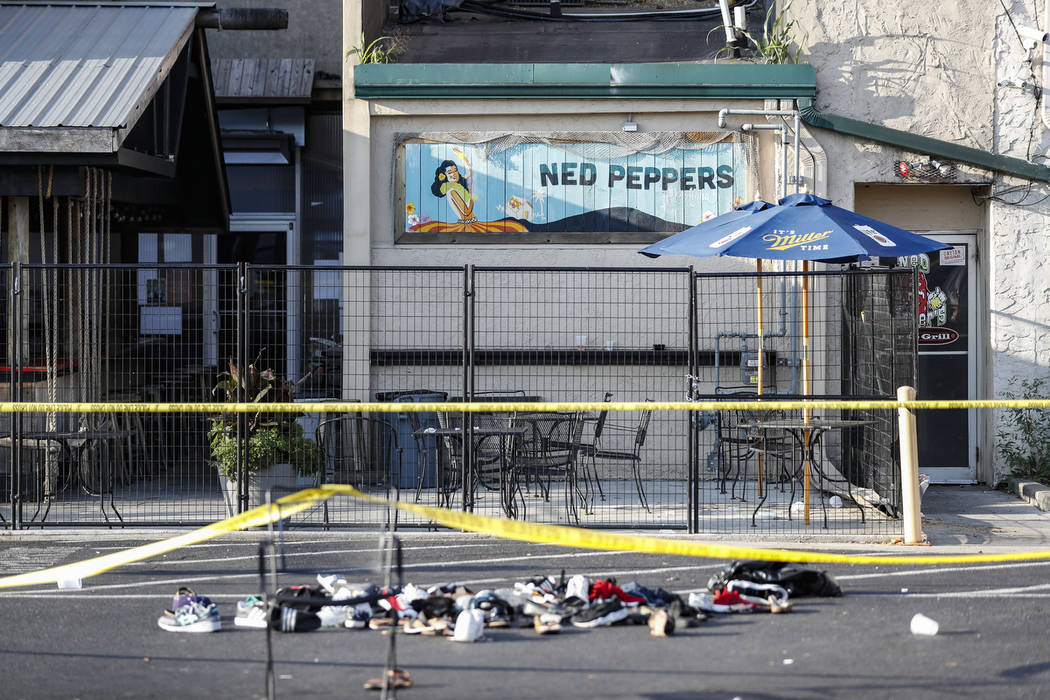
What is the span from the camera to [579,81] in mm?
12406

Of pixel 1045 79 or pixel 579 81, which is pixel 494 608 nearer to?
pixel 579 81

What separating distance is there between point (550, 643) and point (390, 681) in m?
1.21

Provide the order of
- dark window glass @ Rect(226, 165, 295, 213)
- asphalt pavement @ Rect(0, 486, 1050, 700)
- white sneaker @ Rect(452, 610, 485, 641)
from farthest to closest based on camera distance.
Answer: dark window glass @ Rect(226, 165, 295, 213), white sneaker @ Rect(452, 610, 485, 641), asphalt pavement @ Rect(0, 486, 1050, 700)

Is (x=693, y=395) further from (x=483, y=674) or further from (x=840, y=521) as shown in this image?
(x=483, y=674)

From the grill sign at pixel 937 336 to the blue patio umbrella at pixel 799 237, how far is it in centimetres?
288

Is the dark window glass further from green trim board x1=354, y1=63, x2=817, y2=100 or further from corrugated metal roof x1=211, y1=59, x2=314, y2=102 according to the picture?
green trim board x1=354, y1=63, x2=817, y2=100

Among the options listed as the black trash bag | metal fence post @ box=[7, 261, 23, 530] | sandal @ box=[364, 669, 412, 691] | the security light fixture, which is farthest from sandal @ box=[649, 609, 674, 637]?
the security light fixture

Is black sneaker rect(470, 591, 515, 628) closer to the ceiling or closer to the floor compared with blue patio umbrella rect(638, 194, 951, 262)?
closer to the floor

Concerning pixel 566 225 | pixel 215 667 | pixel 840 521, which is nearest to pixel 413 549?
pixel 215 667

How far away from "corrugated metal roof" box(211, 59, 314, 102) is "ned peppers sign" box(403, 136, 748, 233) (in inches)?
154

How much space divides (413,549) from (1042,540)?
518 centimetres

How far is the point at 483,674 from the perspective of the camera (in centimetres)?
611

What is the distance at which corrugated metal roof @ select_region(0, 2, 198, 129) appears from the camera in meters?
10.7

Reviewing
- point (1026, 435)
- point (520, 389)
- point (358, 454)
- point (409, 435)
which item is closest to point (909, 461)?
point (1026, 435)
